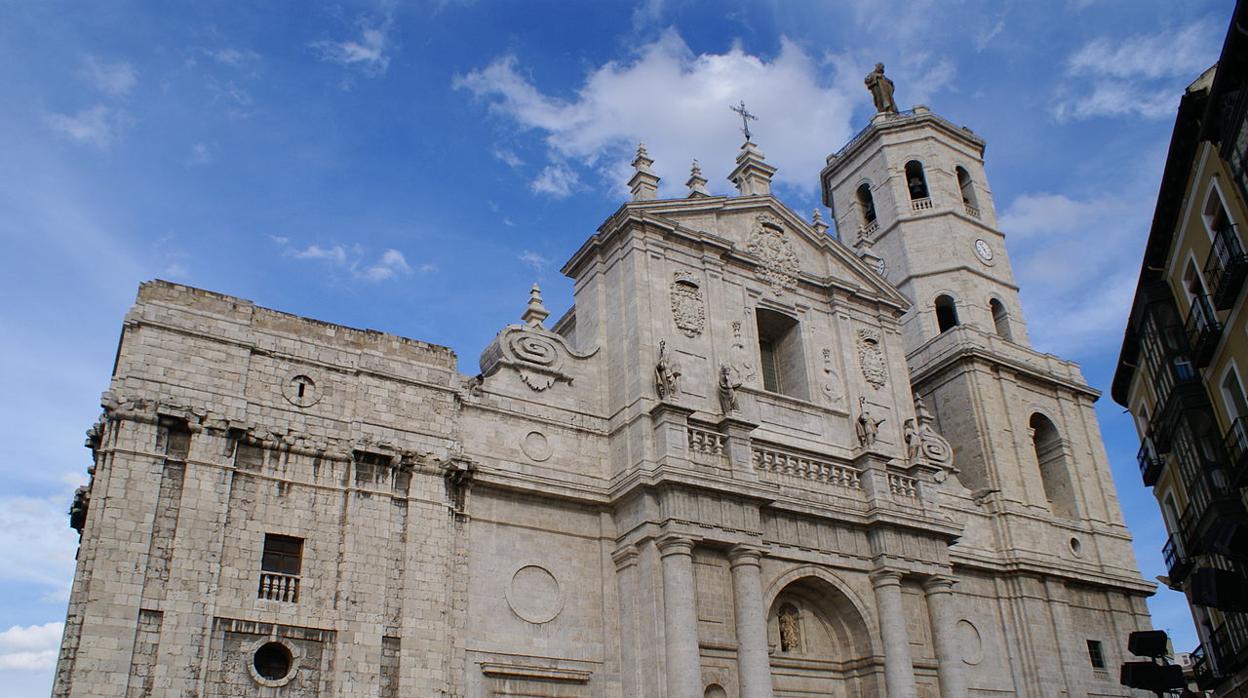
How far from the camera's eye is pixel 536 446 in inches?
840

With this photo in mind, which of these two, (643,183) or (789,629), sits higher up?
(643,183)

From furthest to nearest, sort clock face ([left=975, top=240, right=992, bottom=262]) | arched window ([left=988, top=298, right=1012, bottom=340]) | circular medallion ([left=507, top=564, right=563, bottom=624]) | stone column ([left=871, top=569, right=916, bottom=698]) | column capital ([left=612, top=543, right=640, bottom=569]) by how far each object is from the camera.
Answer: clock face ([left=975, top=240, right=992, bottom=262]), arched window ([left=988, top=298, right=1012, bottom=340]), stone column ([left=871, top=569, right=916, bottom=698]), column capital ([left=612, top=543, right=640, bottom=569]), circular medallion ([left=507, top=564, right=563, bottom=624])

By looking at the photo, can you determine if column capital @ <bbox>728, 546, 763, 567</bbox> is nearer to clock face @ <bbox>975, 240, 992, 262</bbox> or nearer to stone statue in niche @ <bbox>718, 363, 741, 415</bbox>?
stone statue in niche @ <bbox>718, 363, 741, 415</bbox>

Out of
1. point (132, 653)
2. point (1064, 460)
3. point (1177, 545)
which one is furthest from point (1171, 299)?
point (132, 653)

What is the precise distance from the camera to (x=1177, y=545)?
23.9m

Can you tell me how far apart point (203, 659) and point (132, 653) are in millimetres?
993

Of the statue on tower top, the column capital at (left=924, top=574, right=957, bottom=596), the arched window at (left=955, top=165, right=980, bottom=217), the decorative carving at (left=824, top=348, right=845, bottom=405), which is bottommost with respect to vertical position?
the column capital at (left=924, top=574, right=957, bottom=596)

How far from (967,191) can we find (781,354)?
1232 centimetres

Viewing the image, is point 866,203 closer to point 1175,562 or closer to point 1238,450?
point 1175,562

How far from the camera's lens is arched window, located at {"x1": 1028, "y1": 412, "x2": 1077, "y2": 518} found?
97.2ft

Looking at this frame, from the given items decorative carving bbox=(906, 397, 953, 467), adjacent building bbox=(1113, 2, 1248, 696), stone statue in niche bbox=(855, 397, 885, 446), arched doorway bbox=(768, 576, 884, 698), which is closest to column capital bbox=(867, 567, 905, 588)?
arched doorway bbox=(768, 576, 884, 698)

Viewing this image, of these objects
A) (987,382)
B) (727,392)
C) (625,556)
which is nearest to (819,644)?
(625,556)

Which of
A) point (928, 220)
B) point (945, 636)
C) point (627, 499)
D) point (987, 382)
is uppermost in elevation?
point (928, 220)

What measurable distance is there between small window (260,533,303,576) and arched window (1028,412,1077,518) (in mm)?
19954
